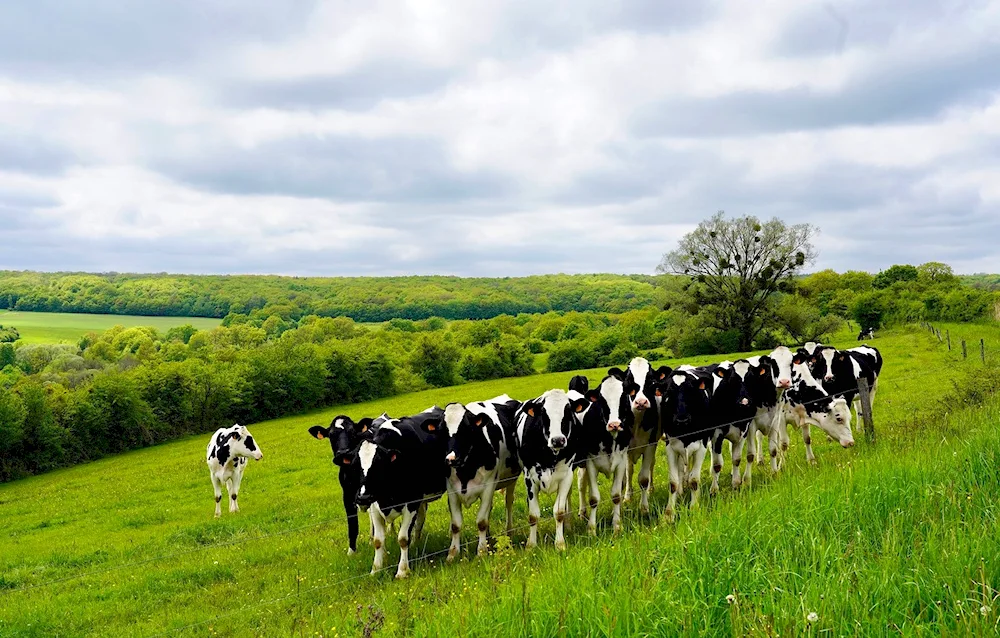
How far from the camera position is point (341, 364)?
71.0 metres

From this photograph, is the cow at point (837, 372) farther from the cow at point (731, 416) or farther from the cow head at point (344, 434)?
the cow head at point (344, 434)

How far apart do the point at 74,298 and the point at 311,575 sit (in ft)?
666

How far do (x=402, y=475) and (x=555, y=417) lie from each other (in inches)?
95.9

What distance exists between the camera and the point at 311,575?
969cm

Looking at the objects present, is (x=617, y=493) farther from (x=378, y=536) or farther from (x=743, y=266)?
(x=743, y=266)

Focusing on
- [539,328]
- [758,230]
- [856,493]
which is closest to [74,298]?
[539,328]

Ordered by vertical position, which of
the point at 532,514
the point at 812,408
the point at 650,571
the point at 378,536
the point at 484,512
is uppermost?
the point at 650,571

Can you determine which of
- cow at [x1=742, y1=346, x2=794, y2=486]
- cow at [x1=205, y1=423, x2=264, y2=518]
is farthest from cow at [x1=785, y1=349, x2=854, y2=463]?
cow at [x1=205, y1=423, x2=264, y2=518]

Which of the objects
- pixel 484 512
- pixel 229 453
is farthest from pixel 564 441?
pixel 229 453

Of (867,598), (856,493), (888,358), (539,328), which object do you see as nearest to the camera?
(867,598)

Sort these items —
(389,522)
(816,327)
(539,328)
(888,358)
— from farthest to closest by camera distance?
(539,328) → (816,327) → (888,358) → (389,522)

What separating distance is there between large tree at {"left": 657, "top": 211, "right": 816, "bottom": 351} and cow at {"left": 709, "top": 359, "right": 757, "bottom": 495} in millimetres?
50433

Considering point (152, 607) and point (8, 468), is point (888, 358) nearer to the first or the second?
point (152, 607)

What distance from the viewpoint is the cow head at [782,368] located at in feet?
39.8
